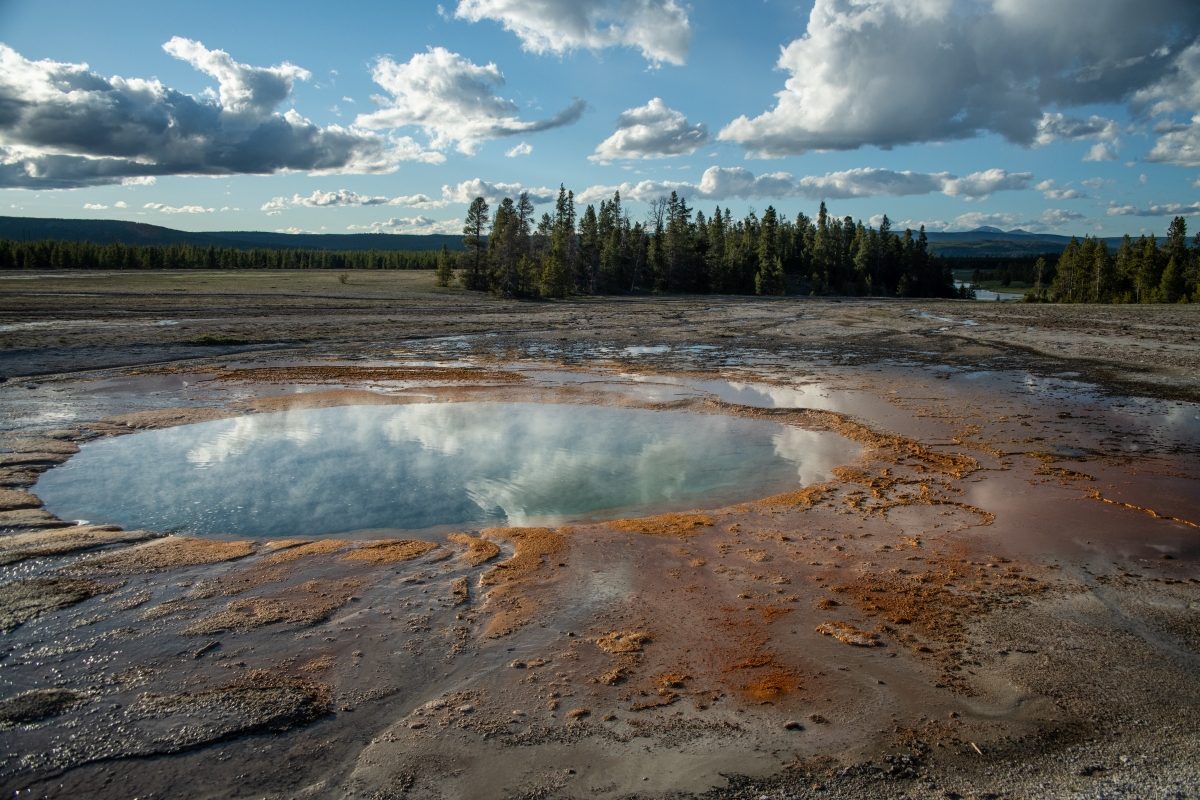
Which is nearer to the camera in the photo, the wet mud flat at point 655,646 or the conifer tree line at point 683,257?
the wet mud flat at point 655,646

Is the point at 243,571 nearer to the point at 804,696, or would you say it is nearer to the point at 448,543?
the point at 448,543

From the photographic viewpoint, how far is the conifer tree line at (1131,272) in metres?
63.4

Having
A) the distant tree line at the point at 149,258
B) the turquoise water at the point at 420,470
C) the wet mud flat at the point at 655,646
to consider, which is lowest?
the wet mud flat at the point at 655,646

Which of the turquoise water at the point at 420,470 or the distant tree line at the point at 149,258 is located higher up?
the distant tree line at the point at 149,258

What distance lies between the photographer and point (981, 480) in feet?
30.0

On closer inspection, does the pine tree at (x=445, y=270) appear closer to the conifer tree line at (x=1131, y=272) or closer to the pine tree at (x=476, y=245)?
the pine tree at (x=476, y=245)

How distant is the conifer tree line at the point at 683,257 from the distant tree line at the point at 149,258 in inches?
2264

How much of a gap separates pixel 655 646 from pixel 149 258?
116659 millimetres

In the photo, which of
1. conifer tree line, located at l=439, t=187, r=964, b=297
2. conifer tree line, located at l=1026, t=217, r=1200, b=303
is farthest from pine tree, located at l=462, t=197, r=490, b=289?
conifer tree line, located at l=1026, t=217, r=1200, b=303

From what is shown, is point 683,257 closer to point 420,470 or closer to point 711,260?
point 711,260

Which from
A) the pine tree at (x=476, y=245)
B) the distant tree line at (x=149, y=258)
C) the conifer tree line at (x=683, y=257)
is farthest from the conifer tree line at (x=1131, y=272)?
the distant tree line at (x=149, y=258)

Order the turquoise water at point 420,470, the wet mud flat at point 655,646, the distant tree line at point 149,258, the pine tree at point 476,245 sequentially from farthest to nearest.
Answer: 1. the distant tree line at point 149,258
2. the pine tree at point 476,245
3. the turquoise water at point 420,470
4. the wet mud flat at point 655,646

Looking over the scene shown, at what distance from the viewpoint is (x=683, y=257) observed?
72375 millimetres

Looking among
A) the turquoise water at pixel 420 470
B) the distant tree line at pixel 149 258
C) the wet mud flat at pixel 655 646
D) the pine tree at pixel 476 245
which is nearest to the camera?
the wet mud flat at pixel 655 646
